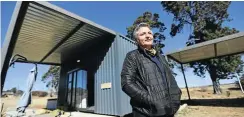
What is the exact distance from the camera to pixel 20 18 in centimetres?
484

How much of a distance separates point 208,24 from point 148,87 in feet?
67.0

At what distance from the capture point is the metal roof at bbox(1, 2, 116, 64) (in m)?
5.01

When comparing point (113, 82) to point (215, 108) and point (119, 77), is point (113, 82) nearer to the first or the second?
point (119, 77)

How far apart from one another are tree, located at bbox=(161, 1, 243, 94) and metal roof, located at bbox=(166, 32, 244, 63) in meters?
9.57

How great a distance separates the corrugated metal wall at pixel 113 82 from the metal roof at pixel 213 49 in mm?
2796

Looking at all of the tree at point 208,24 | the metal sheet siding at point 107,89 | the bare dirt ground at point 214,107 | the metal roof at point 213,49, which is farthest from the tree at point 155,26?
the metal sheet siding at point 107,89

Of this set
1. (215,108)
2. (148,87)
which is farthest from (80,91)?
(148,87)

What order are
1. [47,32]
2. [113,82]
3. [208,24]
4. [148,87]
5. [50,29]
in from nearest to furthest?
1. [148,87]
2. [50,29]
3. [47,32]
4. [113,82]
5. [208,24]

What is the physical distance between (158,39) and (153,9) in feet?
11.6

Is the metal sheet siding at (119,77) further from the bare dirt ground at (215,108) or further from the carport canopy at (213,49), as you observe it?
the carport canopy at (213,49)

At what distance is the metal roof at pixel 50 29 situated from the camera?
16.4 feet

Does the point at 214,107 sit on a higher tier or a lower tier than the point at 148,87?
lower

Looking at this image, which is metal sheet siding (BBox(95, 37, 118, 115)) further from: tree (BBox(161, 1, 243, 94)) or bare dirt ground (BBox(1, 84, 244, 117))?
tree (BBox(161, 1, 243, 94))

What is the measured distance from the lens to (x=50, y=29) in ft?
21.5
